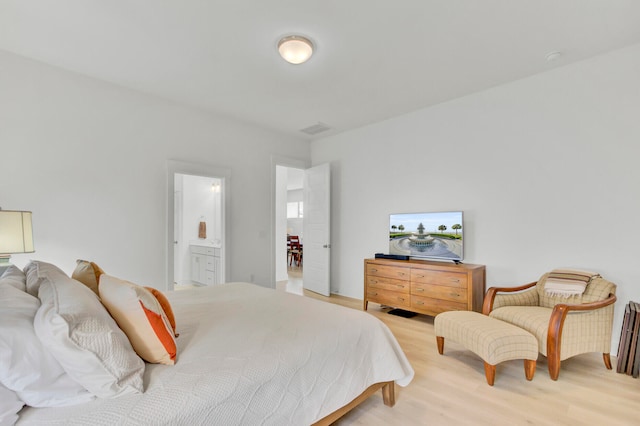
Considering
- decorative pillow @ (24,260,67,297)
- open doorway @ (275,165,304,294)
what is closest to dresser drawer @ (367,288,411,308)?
open doorway @ (275,165,304,294)

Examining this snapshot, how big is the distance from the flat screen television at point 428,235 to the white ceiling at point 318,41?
1.52 m

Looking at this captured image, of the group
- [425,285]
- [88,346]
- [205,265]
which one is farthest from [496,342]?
[205,265]

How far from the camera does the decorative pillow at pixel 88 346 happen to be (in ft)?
3.41

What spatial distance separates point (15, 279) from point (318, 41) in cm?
256

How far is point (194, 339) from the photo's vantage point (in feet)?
5.25

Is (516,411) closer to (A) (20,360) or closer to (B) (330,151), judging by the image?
(A) (20,360)

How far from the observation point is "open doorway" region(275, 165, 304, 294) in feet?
20.9

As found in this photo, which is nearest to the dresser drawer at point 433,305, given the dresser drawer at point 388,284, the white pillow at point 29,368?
the dresser drawer at point 388,284

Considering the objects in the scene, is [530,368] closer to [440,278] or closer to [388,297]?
[440,278]

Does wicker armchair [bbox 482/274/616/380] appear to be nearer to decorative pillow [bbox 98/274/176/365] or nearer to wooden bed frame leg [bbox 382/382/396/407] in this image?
wooden bed frame leg [bbox 382/382/396/407]

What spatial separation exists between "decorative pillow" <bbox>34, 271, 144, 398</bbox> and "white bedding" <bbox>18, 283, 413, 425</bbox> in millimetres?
56

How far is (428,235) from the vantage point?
3.93 meters

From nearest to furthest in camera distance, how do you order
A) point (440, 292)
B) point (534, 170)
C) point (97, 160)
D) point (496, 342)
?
point (496, 342), point (534, 170), point (97, 160), point (440, 292)

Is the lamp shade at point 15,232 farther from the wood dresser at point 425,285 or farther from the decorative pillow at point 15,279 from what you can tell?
the wood dresser at point 425,285
